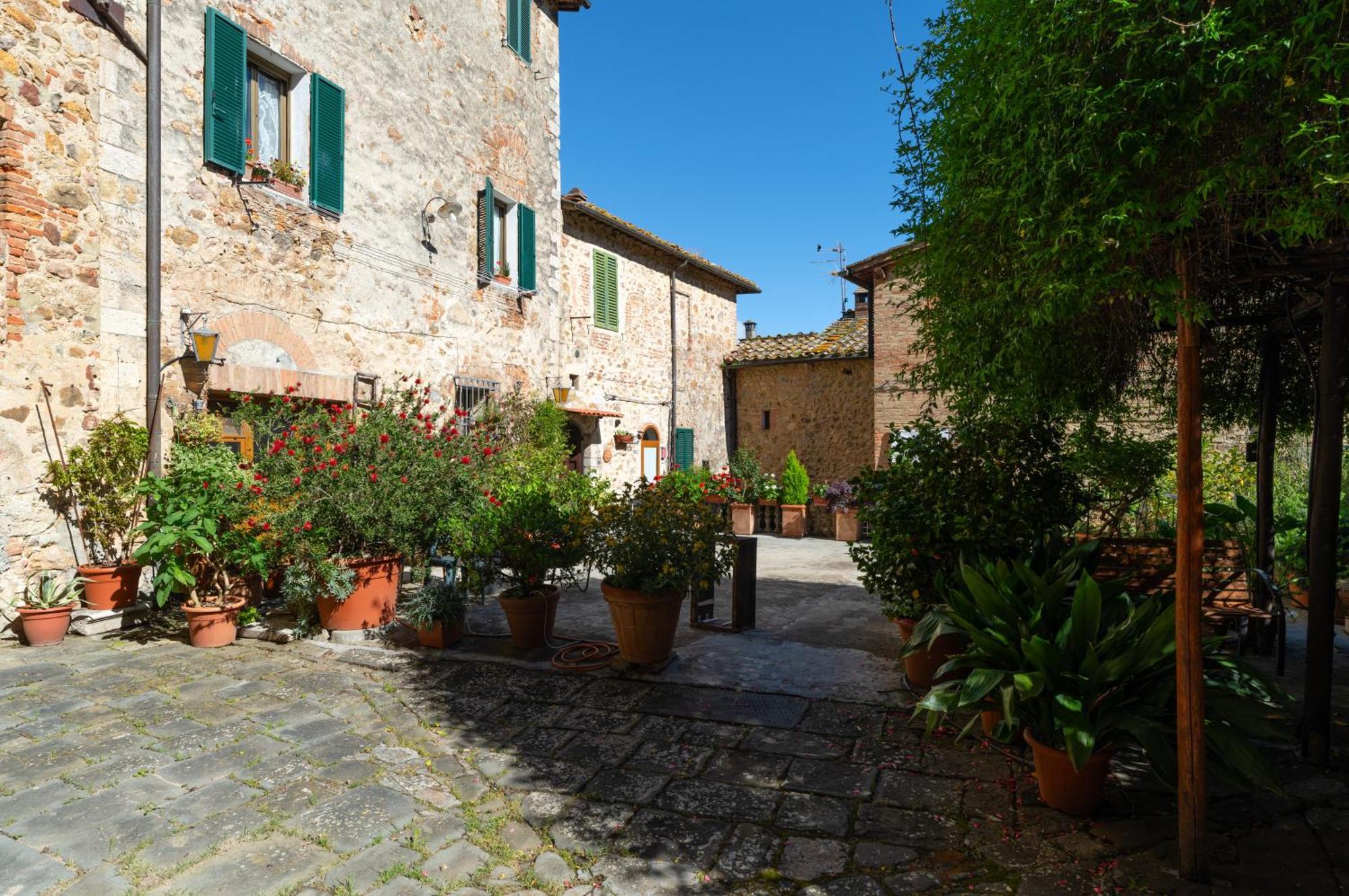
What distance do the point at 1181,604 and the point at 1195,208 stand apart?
55.6 inches

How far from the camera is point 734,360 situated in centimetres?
1700

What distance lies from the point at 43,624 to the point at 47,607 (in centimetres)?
14

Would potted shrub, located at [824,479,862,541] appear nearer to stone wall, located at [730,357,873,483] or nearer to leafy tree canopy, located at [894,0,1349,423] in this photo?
stone wall, located at [730,357,873,483]

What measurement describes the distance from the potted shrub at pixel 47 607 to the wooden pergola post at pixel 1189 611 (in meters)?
7.19

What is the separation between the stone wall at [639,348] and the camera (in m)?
12.9

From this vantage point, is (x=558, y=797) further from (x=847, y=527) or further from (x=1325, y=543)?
(x=847, y=527)

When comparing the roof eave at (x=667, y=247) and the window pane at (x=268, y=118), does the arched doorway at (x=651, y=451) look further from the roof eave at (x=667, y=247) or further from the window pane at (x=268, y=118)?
the window pane at (x=268, y=118)

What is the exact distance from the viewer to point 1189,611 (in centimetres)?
265

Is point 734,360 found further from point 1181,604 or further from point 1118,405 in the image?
point 1181,604

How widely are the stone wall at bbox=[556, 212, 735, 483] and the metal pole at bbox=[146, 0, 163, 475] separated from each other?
6.31 meters

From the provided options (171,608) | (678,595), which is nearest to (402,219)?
(171,608)

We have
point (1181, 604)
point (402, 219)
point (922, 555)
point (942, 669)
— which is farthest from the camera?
point (402, 219)

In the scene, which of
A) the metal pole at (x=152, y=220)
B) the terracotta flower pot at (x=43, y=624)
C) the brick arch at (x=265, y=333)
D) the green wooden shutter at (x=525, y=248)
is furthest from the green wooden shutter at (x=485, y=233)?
the terracotta flower pot at (x=43, y=624)

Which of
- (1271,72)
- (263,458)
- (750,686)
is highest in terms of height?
(1271,72)
